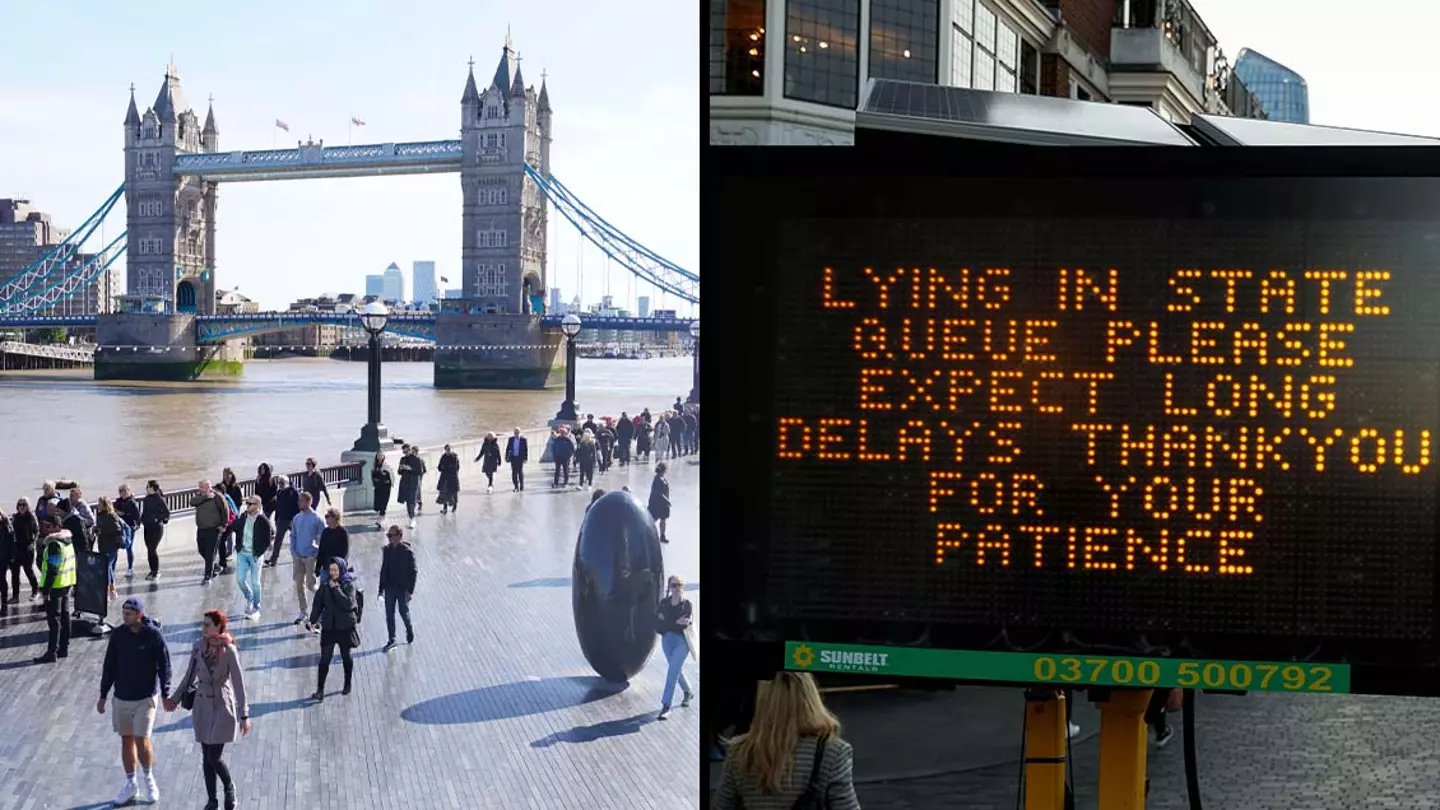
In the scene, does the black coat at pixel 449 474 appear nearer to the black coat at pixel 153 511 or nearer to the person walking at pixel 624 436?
the person walking at pixel 624 436

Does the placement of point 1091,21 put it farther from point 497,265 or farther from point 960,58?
point 497,265

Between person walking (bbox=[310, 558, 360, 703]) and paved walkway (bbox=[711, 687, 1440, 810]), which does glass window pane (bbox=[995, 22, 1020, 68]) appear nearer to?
paved walkway (bbox=[711, 687, 1440, 810])

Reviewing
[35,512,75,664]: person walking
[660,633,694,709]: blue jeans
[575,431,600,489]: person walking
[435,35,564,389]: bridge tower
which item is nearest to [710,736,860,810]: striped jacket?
[660,633,694,709]: blue jeans

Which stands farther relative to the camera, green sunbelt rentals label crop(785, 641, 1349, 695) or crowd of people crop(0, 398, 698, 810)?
crowd of people crop(0, 398, 698, 810)

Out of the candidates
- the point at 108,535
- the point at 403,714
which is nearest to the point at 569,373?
the point at 403,714

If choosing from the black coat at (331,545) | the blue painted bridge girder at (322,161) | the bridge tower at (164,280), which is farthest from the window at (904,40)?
the bridge tower at (164,280)
